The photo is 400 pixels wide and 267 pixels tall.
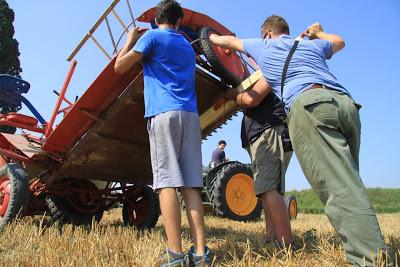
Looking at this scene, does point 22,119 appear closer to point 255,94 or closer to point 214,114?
point 214,114

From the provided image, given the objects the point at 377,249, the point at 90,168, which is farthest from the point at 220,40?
the point at 90,168

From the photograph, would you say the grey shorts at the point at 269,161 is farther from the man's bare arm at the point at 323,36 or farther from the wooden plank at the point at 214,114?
the wooden plank at the point at 214,114

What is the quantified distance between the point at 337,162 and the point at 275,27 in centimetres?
116

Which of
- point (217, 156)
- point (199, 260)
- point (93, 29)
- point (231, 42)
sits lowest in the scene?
point (199, 260)

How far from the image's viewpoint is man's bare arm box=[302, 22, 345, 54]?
273cm

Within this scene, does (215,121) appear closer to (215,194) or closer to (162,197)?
(162,197)

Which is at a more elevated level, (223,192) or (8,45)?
(8,45)

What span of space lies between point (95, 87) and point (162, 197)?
57.1 inches

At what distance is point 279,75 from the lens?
2586 millimetres

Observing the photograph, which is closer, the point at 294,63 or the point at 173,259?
the point at 173,259

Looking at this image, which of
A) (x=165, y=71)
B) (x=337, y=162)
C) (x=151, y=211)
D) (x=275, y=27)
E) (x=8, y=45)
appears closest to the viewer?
(x=337, y=162)

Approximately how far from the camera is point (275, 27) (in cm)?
287

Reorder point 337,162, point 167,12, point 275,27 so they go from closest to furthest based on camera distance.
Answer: point 337,162, point 167,12, point 275,27

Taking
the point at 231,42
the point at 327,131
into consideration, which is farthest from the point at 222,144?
the point at 327,131
